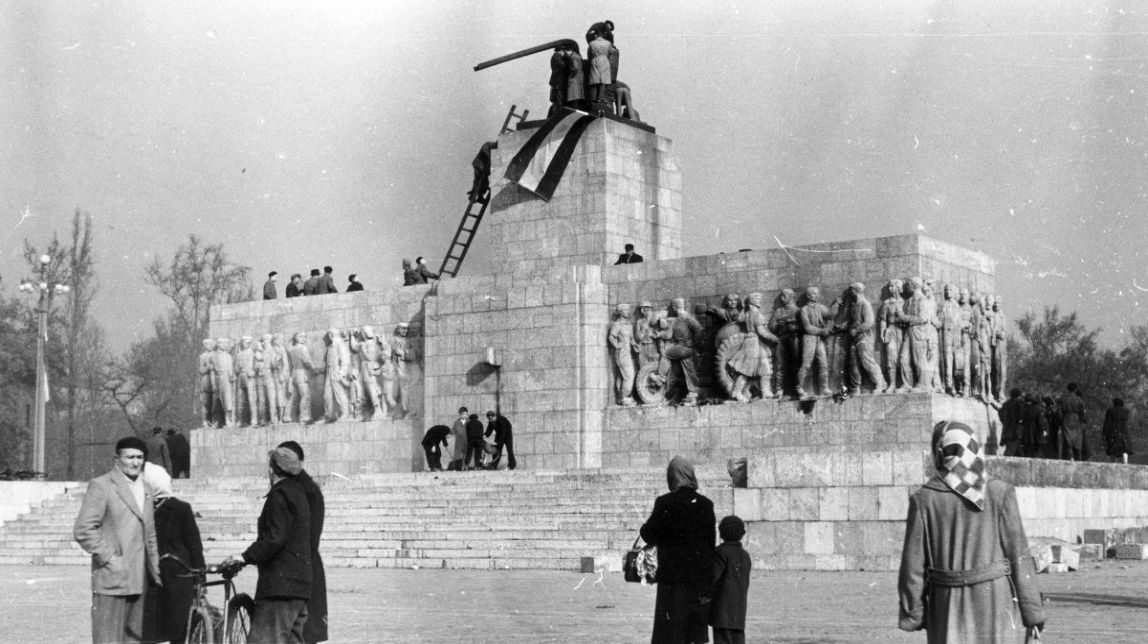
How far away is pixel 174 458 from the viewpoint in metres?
33.3

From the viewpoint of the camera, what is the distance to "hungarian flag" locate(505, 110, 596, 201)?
97.9ft

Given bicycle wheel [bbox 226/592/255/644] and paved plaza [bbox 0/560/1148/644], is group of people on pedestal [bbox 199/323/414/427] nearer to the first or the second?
paved plaza [bbox 0/560/1148/644]

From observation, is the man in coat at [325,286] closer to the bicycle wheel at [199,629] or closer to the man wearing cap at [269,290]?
the man wearing cap at [269,290]

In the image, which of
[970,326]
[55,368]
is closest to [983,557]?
[970,326]

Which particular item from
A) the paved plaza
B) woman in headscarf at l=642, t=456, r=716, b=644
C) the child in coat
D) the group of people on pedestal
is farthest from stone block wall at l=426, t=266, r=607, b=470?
woman in headscarf at l=642, t=456, r=716, b=644

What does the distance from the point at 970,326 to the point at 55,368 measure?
2961cm

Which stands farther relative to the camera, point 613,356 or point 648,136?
point 648,136

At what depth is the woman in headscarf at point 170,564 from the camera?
869 centimetres

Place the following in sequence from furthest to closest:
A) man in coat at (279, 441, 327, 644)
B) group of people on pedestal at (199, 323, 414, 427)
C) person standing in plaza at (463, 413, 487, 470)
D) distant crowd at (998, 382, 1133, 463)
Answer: group of people on pedestal at (199, 323, 414, 427), person standing in plaza at (463, 413, 487, 470), distant crowd at (998, 382, 1133, 463), man in coat at (279, 441, 327, 644)

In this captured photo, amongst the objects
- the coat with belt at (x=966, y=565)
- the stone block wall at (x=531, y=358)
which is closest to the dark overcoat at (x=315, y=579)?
the coat with belt at (x=966, y=565)

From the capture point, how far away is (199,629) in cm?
870

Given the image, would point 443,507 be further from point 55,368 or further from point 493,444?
point 55,368

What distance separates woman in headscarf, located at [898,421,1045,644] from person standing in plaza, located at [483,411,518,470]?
21.4 meters

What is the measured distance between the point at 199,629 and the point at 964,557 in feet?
12.8
